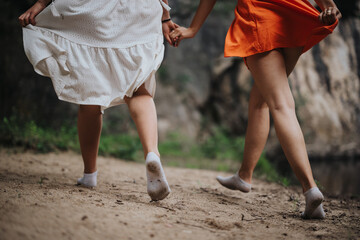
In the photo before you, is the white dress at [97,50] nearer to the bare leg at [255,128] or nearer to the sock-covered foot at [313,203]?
the bare leg at [255,128]

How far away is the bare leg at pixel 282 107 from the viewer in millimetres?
1766

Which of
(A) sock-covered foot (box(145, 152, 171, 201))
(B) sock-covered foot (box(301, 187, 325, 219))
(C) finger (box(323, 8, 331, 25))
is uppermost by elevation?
(C) finger (box(323, 8, 331, 25))

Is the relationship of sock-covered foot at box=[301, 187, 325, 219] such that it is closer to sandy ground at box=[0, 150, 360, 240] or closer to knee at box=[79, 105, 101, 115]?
sandy ground at box=[0, 150, 360, 240]

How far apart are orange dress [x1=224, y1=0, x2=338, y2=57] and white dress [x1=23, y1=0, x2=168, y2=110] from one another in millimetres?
550

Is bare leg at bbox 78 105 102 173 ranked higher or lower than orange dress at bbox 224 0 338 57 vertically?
lower

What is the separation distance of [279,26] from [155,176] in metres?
1.04

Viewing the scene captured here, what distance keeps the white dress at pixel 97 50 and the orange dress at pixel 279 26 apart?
550 millimetres

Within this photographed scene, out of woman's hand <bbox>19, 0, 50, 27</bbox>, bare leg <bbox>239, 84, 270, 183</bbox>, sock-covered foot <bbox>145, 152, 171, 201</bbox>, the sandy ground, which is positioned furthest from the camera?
bare leg <bbox>239, 84, 270, 183</bbox>

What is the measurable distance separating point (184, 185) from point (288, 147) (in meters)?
1.09

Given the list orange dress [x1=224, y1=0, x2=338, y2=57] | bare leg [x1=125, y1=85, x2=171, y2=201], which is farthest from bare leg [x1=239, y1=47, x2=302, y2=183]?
bare leg [x1=125, y1=85, x2=171, y2=201]

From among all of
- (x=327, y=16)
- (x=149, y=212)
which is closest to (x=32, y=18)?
(x=149, y=212)

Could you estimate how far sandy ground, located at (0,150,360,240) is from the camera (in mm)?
1292

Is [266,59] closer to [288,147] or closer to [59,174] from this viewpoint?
[288,147]

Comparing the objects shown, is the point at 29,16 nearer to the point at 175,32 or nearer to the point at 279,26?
the point at 175,32
